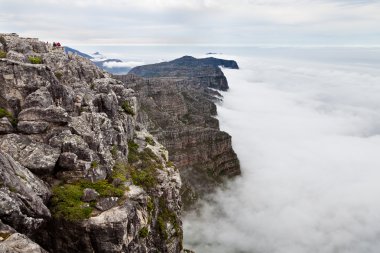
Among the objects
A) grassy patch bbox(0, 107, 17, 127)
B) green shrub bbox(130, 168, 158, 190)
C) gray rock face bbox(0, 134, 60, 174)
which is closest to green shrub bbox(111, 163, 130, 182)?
green shrub bbox(130, 168, 158, 190)

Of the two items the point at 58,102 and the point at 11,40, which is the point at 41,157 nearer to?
the point at 58,102

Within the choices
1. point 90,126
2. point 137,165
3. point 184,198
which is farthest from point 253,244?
point 90,126

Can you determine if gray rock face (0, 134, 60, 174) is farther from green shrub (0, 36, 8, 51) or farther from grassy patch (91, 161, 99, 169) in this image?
green shrub (0, 36, 8, 51)

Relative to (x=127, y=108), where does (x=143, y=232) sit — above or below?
below

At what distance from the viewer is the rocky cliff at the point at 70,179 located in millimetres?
27750

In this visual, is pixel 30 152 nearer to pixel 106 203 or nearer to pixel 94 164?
pixel 94 164

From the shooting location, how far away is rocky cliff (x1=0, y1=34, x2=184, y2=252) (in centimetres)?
2775

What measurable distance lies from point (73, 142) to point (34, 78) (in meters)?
11.3

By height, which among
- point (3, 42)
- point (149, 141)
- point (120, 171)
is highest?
point (3, 42)

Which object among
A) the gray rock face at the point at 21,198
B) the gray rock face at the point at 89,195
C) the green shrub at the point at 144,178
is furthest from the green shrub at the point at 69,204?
the green shrub at the point at 144,178

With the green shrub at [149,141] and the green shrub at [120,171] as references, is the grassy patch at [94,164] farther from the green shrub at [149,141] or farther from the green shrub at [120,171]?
the green shrub at [149,141]

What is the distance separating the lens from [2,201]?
2464cm

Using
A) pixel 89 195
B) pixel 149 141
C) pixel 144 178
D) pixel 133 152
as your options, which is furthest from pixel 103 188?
pixel 149 141

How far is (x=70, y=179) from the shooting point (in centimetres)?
3372
